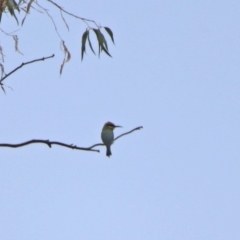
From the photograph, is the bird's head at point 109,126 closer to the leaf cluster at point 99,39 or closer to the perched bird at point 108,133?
the perched bird at point 108,133

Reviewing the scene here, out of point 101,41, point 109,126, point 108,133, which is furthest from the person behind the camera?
point 109,126

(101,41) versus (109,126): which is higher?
(101,41)

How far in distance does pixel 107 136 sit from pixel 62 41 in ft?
13.3

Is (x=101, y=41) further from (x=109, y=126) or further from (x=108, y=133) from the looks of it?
(x=109, y=126)

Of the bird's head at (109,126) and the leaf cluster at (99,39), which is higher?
the leaf cluster at (99,39)

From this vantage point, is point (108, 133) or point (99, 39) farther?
point (108, 133)

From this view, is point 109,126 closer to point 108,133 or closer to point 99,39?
point 108,133

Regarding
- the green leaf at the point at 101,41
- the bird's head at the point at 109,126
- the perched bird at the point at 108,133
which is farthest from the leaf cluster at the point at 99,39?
the bird's head at the point at 109,126

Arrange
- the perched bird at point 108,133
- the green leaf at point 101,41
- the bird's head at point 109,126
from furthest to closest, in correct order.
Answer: the bird's head at point 109,126, the perched bird at point 108,133, the green leaf at point 101,41

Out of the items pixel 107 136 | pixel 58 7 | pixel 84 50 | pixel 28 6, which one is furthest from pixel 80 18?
pixel 107 136

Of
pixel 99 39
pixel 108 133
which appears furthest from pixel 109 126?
pixel 99 39

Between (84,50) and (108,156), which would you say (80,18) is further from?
(108,156)

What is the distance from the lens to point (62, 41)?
376 centimetres

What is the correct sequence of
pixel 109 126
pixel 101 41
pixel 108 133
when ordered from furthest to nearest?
pixel 109 126 < pixel 108 133 < pixel 101 41
